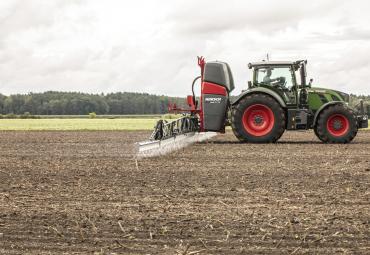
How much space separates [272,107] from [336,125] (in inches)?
82.0

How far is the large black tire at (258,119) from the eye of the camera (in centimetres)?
1895

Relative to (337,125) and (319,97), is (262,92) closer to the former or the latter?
(319,97)

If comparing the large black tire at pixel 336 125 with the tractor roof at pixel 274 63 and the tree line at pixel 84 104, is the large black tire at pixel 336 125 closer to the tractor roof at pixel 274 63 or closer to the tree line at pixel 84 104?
the tractor roof at pixel 274 63

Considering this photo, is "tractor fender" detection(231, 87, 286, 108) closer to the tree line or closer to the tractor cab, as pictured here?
the tractor cab

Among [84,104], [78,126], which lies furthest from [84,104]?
[78,126]

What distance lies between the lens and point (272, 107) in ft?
62.0

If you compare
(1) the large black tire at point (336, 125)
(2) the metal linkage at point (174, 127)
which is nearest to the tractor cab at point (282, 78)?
(1) the large black tire at point (336, 125)

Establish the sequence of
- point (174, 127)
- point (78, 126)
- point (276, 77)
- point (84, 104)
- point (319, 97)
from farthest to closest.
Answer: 1. point (84, 104)
2. point (78, 126)
3. point (319, 97)
4. point (276, 77)
5. point (174, 127)

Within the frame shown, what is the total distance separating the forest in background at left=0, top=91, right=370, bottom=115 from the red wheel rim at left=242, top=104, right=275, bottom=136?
244 ft

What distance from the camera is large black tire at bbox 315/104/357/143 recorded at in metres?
19.0

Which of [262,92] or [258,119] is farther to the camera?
[258,119]

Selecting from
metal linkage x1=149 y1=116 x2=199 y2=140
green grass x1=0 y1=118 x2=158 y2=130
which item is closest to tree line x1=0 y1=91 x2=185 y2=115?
green grass x1=0 y1=118 x2=158 y2=130

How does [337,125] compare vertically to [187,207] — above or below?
above

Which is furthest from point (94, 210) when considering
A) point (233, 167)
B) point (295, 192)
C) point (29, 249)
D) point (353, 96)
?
point (353, 96)
